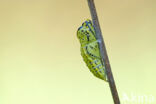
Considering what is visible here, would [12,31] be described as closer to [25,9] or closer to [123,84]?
[25,9]

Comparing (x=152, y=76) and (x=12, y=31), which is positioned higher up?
(x=12, y=31)

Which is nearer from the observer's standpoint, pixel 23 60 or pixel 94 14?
pixel 94 14

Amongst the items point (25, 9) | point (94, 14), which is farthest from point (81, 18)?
point (94, 14)

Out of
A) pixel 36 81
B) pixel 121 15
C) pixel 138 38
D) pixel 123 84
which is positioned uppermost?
pixel 121 15

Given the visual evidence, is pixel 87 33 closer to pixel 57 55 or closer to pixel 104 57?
pixel 104 57

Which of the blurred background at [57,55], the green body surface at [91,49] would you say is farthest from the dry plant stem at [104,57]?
the blurred background at [57,55]

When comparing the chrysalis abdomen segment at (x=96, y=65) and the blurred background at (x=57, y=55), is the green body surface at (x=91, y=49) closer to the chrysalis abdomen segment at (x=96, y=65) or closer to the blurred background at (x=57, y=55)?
the chrysalis abdomen segment at (x=96, y=65)

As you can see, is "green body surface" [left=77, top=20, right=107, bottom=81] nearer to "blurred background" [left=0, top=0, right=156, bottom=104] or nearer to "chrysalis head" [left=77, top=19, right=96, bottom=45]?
"chrysalis head" [left=77, top=19, right=96, bottom=45]
